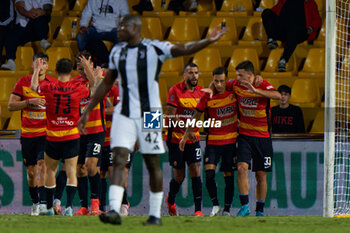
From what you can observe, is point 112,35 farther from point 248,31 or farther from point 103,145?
point 103,145

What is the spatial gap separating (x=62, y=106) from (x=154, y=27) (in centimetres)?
544

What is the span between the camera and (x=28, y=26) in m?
13.9

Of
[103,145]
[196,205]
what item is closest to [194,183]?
[196,205]

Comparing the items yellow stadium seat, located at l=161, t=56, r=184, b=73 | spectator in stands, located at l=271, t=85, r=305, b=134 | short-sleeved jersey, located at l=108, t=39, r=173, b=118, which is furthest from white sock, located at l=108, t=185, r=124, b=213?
yellow stadium seat, located at l=161, t=56, r=184, b=73

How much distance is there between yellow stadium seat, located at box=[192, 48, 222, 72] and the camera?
13289 millimetres

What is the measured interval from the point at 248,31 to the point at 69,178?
6127mm

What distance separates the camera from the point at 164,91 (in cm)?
1263

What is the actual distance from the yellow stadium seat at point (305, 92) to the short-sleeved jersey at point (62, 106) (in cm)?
485

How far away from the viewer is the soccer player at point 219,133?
9688 mm

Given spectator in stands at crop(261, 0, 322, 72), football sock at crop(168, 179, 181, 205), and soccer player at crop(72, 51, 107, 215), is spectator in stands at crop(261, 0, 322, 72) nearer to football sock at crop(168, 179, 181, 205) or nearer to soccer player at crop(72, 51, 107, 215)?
football sock at crop(168, 179, 181, 205)

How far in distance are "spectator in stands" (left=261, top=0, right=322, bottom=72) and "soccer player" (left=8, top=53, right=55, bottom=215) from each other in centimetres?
497

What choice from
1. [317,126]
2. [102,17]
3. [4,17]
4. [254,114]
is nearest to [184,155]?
[254,114]

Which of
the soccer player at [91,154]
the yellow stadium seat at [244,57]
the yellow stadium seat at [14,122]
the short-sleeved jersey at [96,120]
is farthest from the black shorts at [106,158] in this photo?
the yellow stadium seat at [244,57]

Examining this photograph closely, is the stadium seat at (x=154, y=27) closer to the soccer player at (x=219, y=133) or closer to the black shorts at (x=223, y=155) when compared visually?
the soccer player at (x=219, y=133)
